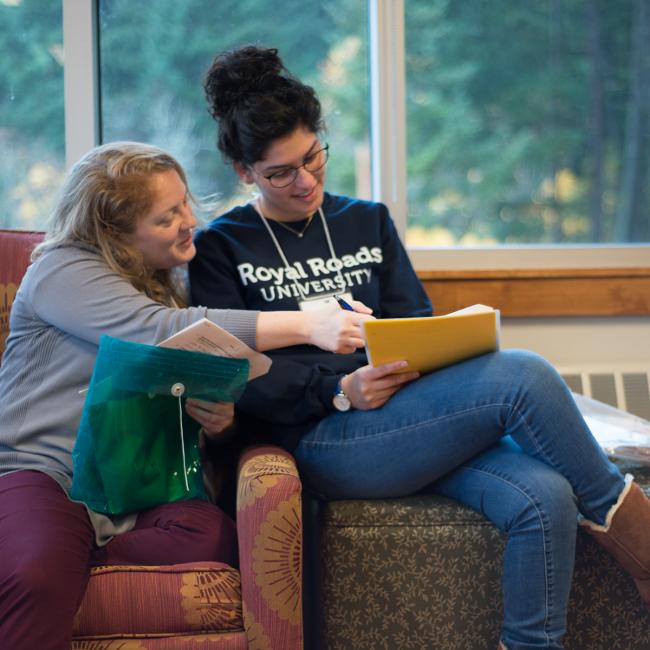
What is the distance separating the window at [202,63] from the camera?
2.15m

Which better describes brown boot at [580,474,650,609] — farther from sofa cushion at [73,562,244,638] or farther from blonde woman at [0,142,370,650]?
sofa cushion at [73,562,244,638]

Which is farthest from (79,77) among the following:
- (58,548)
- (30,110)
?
(58,548)

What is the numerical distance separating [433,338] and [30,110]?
1390mm

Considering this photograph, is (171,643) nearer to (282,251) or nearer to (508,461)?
(508,461)

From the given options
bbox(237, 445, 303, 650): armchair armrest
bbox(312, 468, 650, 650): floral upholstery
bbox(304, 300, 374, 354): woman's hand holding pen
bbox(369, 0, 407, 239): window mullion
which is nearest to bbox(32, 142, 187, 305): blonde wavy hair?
bbox(304, 300, 374, 354): woman's hand holding pen

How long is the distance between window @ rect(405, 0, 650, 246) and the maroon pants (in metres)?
1.18

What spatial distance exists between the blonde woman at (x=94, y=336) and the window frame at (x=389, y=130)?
0.66m

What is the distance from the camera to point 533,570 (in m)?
1.28

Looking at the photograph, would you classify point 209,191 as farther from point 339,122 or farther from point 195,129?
point 339,122

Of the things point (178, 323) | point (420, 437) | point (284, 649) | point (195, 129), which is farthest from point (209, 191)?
point (284, 649)

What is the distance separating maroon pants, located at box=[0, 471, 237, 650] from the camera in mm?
1119

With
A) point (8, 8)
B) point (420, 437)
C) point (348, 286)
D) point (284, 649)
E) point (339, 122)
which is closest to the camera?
point (284, 649)

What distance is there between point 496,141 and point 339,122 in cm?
45

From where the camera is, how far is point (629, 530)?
4.27ft
